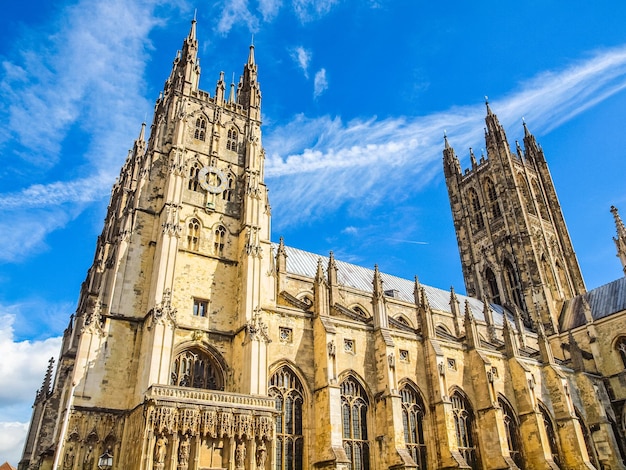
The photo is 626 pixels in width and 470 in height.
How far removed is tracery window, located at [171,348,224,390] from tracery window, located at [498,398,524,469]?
18.5 metres

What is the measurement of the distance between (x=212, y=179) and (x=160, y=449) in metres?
15.9

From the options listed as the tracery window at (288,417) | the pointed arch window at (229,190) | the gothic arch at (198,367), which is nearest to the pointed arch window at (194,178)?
the pointed arch window at (229,190)

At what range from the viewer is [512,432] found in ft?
107

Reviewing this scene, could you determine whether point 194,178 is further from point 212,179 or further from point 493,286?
point 493,286

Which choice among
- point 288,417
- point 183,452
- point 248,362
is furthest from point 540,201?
point 183,452

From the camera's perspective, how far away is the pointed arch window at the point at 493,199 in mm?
56928

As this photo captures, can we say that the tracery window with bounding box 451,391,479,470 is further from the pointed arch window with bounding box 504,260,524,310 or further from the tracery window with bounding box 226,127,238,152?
the pointed arch window with bounding box 504,260,524,310

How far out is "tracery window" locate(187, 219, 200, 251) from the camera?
27.5 m

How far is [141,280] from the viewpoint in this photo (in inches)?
1024

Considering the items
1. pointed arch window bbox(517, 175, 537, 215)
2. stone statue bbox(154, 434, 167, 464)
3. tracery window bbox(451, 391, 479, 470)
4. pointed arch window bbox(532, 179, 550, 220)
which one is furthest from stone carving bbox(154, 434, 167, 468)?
pointed arch window bbox(532, 179, 550, 220)

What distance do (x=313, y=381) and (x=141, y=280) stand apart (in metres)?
10.2

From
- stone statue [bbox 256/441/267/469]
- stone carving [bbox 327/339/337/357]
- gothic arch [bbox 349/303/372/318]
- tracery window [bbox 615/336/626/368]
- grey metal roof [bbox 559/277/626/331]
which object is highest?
grey metal roof [bbox 559/277/626/331]

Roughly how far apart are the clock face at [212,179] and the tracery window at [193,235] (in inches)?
99.5

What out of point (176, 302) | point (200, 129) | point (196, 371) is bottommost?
point (196, 371)
